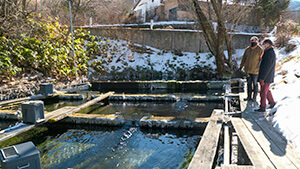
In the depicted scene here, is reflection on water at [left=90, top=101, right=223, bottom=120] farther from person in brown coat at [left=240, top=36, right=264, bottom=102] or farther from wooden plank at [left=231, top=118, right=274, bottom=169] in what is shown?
wooden plank at [left=231, top=118, right=274, bottom=169]

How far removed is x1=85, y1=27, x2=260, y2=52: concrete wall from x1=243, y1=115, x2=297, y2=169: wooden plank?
57.0 ft

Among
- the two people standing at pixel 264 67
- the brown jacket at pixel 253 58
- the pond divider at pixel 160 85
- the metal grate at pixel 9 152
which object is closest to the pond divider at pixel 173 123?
the two people standing at pixel 264 67

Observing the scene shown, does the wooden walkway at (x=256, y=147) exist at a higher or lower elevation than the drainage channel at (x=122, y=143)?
higher

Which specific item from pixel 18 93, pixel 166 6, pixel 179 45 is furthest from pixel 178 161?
pixel 166 6

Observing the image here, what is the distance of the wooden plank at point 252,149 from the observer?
3004 mm

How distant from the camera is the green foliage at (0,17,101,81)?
11414 mm

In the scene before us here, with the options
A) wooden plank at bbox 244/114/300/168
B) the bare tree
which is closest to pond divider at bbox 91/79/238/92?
the bare tree

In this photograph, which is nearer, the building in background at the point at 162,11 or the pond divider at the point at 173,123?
the pond divider at the point at 173,123

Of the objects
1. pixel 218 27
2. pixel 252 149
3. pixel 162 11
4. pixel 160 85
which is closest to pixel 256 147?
pixel 252 149

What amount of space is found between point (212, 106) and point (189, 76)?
30.3ft

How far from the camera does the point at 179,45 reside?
2169 centimetres

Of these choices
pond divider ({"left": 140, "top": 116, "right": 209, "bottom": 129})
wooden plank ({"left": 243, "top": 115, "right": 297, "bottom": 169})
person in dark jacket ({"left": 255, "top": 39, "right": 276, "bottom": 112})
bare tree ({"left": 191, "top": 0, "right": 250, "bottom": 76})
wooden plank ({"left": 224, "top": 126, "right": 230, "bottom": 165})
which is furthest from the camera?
bare tree ({"left": 191, "top": 0, "right": 250, "bottom": 76})

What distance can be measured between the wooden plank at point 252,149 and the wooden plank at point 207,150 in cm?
45

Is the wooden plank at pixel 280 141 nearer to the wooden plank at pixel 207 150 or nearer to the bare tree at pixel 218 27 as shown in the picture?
the wooden plank at pixel 207 150
